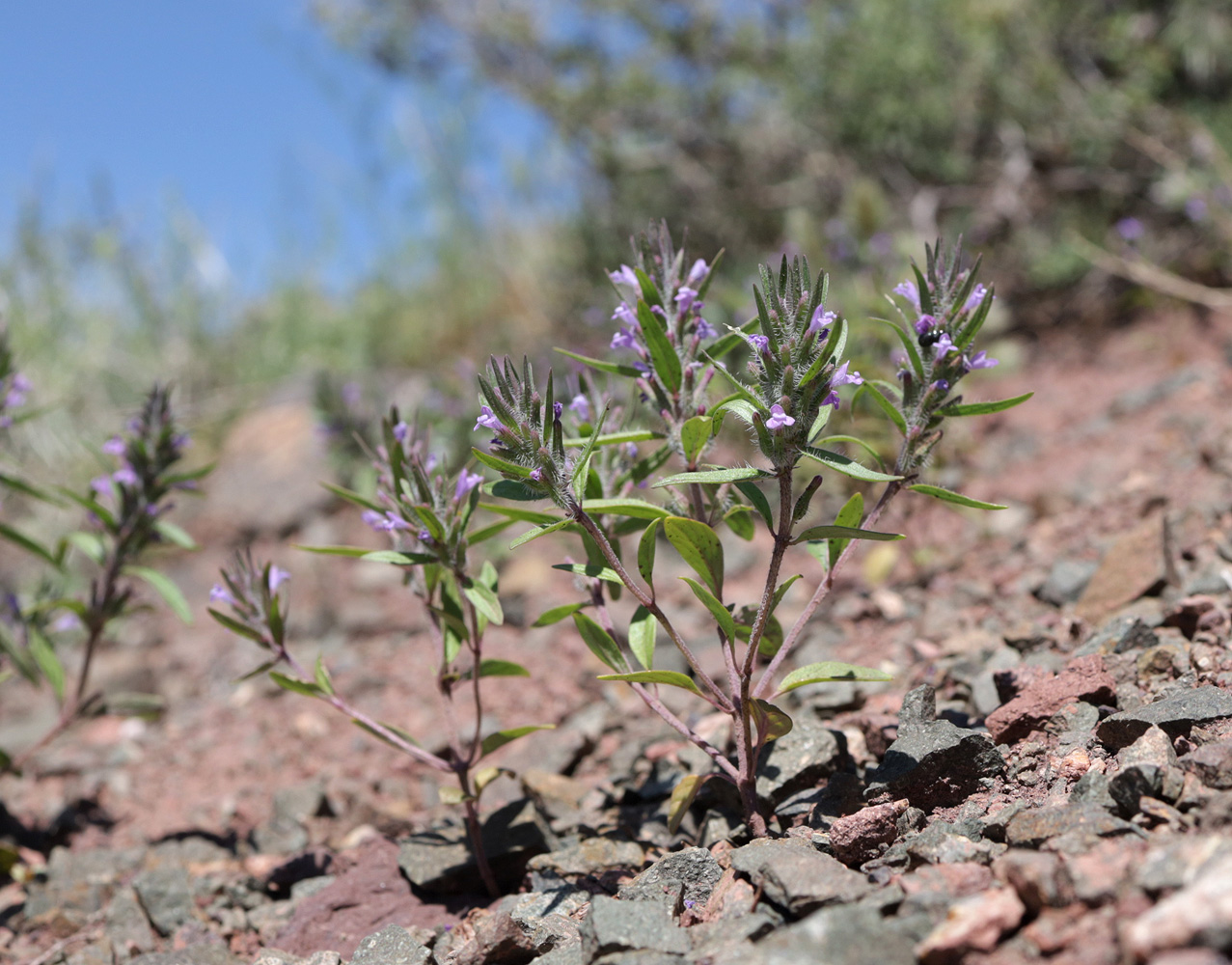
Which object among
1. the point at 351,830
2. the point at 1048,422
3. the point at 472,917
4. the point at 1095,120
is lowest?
the point at 472,917

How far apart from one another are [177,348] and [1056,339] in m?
7.96

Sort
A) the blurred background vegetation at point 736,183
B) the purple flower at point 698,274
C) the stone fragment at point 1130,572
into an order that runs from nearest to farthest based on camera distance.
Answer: the purple flower at point 698,274 → the stone fragment at point 1130,572 → the blurred background vegetation at point 736,183

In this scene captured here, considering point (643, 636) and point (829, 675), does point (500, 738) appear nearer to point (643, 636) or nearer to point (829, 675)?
point (643, 636)

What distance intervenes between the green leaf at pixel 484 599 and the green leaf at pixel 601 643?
211mm

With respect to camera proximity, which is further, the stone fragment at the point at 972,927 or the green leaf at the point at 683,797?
the green leaf at the point at 683,797

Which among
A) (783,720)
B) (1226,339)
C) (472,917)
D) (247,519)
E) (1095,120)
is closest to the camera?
(783,720)

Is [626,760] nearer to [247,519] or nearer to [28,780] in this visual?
[28,780]

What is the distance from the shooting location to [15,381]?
3.34m

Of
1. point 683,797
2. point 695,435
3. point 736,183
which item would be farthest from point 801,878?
point 736,183

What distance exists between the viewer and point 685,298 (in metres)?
2.15

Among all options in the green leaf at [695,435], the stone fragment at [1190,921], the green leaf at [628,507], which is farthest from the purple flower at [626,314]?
the stone fragment at [1190,921]

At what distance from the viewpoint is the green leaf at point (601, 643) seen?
2.28 metres

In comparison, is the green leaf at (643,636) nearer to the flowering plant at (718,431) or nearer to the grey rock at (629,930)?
the flowering plant at (718,431)

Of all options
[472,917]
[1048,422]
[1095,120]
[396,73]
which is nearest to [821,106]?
[1095,120]
